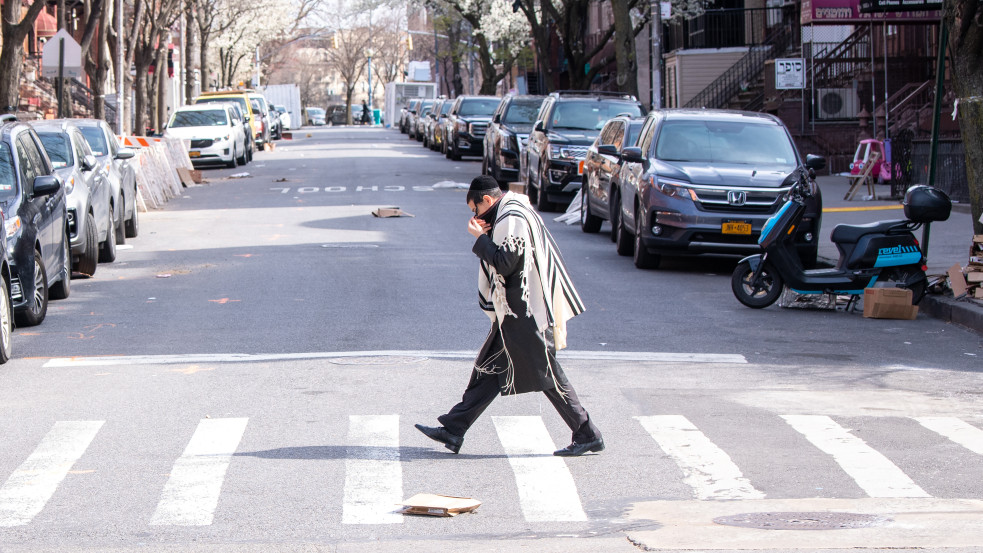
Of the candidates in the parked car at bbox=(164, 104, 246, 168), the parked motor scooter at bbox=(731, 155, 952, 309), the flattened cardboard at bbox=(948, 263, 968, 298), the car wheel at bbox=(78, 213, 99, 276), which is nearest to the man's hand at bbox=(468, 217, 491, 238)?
the parked motor scooter at bbox=(731, 155, 952, 309)

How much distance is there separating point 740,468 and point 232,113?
33.1 metres

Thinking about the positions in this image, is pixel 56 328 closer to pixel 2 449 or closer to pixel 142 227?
pixel 2 449

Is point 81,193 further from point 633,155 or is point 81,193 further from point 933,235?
point 933,235

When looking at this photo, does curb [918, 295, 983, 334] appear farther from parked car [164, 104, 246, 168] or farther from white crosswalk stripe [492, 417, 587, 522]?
parked car [164, 104, 246, 168]

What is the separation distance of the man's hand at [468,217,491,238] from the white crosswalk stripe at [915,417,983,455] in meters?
2.96

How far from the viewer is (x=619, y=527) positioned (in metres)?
5.76

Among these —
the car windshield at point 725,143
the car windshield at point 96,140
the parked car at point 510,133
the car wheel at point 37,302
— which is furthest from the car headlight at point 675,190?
the parked car at point 510,133

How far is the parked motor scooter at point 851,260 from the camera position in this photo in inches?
491

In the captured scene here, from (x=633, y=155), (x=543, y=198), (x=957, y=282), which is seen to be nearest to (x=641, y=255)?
(x=633, y=155)

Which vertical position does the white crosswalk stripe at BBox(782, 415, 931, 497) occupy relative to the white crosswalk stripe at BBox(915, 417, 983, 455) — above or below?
above

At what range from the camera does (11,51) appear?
21.7m

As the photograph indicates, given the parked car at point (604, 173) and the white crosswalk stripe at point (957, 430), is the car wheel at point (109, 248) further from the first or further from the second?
the white crosswalk stripe at point (957, 430)

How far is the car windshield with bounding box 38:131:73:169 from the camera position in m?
14.9

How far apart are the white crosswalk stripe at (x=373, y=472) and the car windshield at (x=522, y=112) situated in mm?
20429
